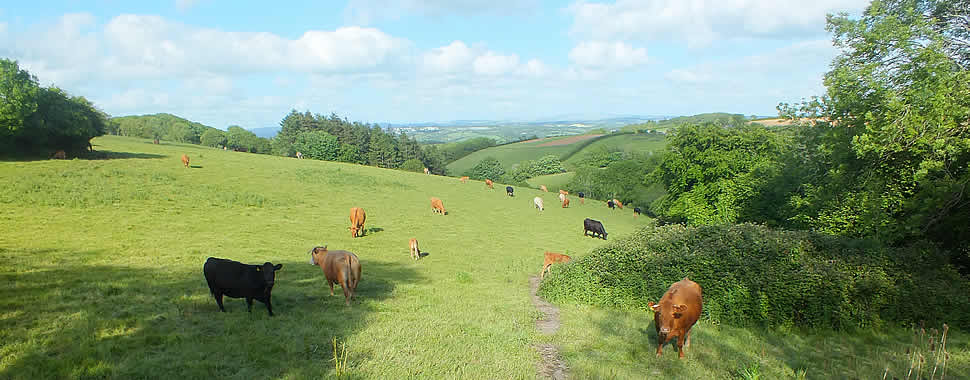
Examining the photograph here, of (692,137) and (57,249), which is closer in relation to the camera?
(57,249)

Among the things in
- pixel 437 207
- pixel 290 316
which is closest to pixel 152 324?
pixel 290 316

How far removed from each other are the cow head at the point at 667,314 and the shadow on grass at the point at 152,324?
223 inches

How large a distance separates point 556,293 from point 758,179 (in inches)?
983

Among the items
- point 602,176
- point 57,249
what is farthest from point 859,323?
point 602,176

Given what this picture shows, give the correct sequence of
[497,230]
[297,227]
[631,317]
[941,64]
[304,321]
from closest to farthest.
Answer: [304,321], [631,317], [941,64], [297,227], [497,230]

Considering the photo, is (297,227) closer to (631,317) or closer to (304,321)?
(304,321)

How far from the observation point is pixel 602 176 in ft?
281

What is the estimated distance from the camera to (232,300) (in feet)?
33.6

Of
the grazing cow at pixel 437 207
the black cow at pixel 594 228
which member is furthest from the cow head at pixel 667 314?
the grazing cow at pixel 437 207

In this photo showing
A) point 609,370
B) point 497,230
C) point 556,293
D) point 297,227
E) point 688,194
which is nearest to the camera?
point 609,370

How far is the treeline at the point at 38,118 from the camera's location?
30.2 m

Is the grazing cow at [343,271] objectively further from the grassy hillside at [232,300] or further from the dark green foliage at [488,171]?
the dark green foliage at [488,171]

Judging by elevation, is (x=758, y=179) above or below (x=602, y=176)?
above

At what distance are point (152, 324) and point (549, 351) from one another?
25.1ft
